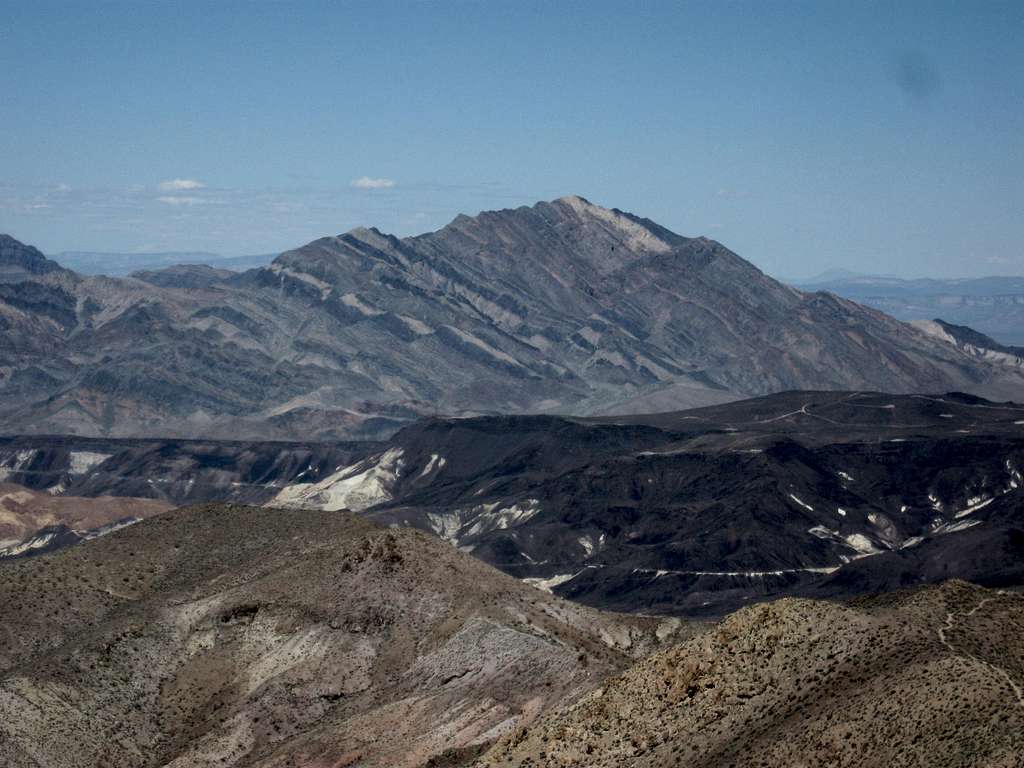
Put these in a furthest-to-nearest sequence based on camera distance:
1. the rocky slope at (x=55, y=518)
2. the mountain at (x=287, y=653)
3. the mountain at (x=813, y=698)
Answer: the rocky slope at (x=55, y=518)
the mountain at (x=287, y=653)
the mountain at (x=813, y=698)

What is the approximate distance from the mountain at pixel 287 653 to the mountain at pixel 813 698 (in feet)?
37.9

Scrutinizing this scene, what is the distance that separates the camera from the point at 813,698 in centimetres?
4228

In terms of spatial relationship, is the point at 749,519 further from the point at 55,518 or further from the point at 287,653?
the point at 287,653

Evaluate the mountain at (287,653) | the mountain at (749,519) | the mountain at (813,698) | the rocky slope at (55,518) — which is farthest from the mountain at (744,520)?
the mountain at (813,698)

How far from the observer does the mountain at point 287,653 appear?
61250 millimetres

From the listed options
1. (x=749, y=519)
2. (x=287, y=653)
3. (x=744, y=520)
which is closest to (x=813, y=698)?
(x=287, y=653)

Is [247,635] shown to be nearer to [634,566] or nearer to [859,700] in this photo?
[859,700]

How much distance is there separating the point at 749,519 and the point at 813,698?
125541mm

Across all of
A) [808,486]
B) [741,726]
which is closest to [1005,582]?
[808,486]

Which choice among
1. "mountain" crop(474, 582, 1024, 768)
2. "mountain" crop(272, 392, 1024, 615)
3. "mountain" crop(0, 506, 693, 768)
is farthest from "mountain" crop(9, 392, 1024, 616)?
"mountain" crop(474, 582, 1024, 768)

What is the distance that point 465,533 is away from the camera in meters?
177

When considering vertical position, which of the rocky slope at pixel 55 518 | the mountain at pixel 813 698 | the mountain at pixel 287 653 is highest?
the mountain at pixel 813 698

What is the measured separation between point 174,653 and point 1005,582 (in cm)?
7533

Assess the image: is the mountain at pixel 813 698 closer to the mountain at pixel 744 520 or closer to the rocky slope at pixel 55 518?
the mountain at pixel 744 520
